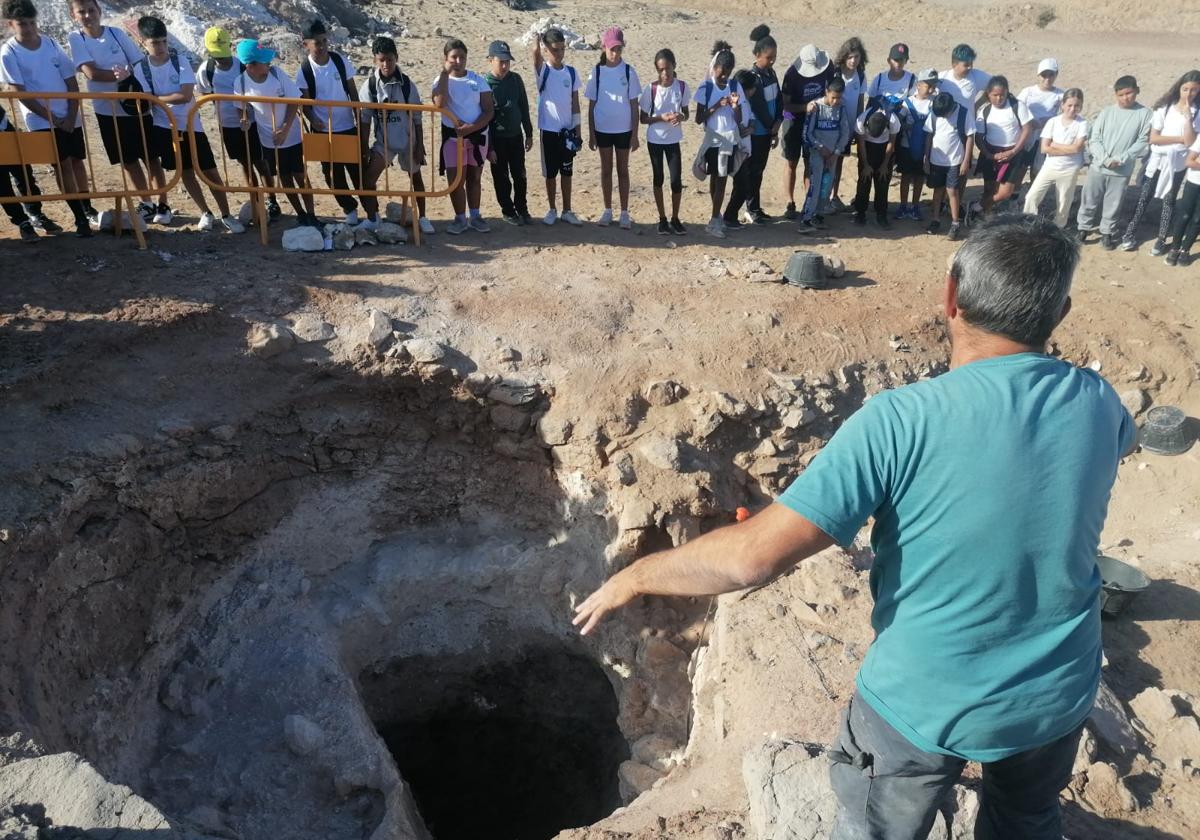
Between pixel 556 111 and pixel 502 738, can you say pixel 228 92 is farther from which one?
pixel 502 738

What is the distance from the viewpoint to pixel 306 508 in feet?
22.1

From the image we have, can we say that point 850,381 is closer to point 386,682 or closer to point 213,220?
point 386,682

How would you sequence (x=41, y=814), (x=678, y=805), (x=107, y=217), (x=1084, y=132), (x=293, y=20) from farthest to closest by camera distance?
(x=293, y=20) < (x=1084, y=132) < (x=107, y=217) < (x=678, y=805) < (x=41, y=814)

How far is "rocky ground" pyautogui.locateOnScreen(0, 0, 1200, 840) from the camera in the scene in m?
5.28

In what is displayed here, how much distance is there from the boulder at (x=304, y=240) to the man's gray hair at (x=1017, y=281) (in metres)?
6.44

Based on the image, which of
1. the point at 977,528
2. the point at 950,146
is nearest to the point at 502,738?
the point at 977,528

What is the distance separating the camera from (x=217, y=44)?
25.8ft

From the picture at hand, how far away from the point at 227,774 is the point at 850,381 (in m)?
5.24

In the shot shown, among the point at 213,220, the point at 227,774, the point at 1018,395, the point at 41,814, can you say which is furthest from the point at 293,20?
the point at 1018,395

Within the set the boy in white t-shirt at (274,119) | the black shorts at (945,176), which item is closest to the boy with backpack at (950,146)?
the black shorts at (945,176)

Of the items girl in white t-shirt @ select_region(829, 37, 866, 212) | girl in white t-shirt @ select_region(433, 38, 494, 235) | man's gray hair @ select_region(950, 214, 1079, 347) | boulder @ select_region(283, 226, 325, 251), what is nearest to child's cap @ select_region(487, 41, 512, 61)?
girl in white t-shirt @ select_region(433, 38, 494, 235)

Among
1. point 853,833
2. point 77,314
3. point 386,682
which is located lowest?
point 386,682

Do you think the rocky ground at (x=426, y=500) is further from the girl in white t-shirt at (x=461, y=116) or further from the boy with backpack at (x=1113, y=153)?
the boy with backpack at (x=1113, y=153)

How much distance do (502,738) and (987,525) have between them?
637 cm
